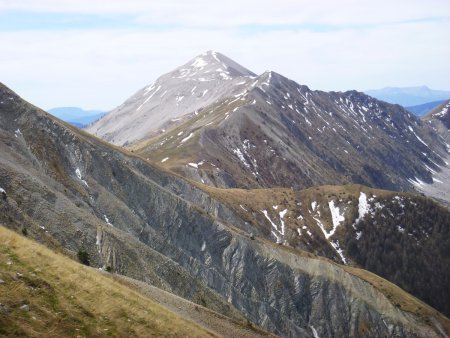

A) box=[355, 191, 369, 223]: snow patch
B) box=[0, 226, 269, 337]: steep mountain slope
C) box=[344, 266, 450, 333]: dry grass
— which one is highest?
box=[0, 226, 269, 337]: steep mountain slope

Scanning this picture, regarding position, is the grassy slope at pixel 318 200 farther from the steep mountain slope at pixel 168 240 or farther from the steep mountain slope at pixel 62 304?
the steep mountain slope at pixel 62 304

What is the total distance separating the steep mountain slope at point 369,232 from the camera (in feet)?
548

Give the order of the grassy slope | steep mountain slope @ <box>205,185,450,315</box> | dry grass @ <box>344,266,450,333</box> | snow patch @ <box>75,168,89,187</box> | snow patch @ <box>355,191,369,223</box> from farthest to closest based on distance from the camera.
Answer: snow patch @ <box>355,191,369,223</box> < steep mountain slope @ <box>205,185,450,315</box> < the grassy slope < dry grass @ <box>344,266,450,333</box> < snow patch @ <box>75,168,89,187</box>

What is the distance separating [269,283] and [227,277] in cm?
1179

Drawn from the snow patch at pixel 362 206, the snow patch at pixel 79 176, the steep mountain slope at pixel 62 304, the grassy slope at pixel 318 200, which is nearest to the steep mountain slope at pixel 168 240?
the snow patch at pixel 79 176

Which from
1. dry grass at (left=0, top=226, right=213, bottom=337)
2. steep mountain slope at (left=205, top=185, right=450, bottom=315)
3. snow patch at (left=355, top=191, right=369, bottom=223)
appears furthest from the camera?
snow patch at (left=355, top=191, right=369, bottom=223)

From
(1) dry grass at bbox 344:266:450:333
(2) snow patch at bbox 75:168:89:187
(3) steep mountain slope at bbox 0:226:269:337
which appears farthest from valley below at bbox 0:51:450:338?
(1) dry grass at bbox 344:266:450:333

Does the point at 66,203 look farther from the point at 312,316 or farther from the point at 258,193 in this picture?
the point at 258,193

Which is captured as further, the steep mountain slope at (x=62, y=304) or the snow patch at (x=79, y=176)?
the snow patch at (x=79, y=176)

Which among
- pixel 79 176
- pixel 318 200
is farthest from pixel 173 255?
pixel 318 200

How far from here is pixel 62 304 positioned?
24984 mm

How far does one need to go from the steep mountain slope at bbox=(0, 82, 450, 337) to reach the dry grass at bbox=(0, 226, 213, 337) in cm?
1867

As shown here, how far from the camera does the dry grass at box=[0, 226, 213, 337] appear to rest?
2253 cm

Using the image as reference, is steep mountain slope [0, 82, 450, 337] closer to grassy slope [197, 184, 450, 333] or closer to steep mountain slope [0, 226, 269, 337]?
grassy slope [197, 184, 450, 333]
